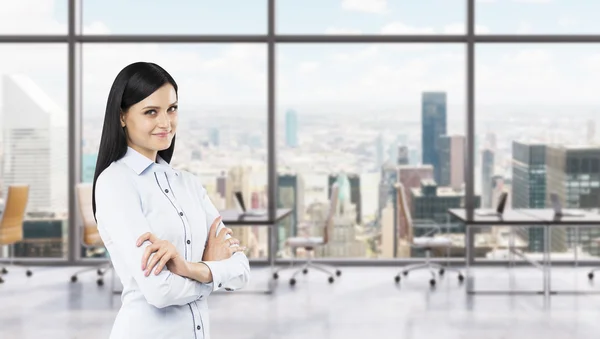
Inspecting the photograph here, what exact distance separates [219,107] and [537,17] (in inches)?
151

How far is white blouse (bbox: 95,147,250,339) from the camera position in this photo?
1605 millimetres

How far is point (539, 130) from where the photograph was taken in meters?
8.66

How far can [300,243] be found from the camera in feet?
25.1

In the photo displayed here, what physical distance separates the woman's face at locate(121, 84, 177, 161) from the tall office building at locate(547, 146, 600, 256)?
766cm

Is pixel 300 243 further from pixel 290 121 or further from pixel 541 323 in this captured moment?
pixel 541 323

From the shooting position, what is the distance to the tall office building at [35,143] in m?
8.73

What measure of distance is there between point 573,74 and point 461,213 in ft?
7.90

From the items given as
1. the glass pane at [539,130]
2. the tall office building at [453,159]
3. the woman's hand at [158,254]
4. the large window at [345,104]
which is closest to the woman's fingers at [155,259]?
the woman's hand at [158,254]

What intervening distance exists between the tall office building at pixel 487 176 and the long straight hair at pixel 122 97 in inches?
290

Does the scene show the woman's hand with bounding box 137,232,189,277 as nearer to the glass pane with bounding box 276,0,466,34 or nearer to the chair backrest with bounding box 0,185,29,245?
the chair backrest with bounding box 0,185,29,245

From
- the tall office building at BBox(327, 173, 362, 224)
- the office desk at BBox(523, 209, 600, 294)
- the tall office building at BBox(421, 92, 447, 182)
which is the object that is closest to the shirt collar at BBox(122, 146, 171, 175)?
the office desk at BBox(523, 209, 600, 294)

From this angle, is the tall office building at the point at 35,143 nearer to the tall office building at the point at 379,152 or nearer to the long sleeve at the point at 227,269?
the tall office building at the point at 379,152

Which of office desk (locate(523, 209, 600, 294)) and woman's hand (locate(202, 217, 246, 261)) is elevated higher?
woman's hand (locate(202, 217, 246, 261))

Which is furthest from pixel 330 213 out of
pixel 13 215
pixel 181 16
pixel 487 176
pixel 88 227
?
pixel 13 215
